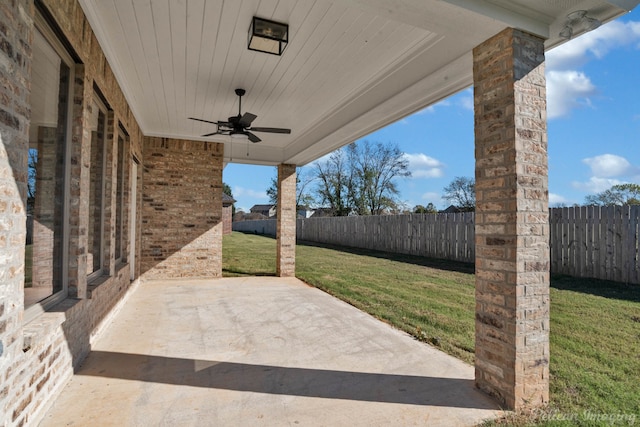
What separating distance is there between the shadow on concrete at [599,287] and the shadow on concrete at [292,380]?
451 centimetres

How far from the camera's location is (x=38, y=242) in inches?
95.5

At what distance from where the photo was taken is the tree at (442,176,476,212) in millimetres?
27938

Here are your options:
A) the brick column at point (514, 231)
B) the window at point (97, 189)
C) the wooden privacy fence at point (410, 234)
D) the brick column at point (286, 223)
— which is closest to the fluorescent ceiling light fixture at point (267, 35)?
the brick column at point (514, 231)

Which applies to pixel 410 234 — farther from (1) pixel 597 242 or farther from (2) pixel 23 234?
(2) pixel 23 234

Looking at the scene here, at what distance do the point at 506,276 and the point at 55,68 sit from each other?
3.65 meters

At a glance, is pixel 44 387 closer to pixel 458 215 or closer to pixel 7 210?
pixel 7 210

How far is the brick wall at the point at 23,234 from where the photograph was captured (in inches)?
67.3

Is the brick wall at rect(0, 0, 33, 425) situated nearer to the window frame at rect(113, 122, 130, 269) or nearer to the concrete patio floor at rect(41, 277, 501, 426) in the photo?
the concrete patio floor at rect(41, 277, 501, 426)

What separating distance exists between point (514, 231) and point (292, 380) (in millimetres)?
2063

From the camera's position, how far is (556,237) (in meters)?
7.68

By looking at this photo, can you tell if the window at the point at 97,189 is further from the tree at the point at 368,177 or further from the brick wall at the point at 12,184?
the tree at the point at 368,177

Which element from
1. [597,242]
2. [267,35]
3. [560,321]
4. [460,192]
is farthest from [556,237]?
[460,192]

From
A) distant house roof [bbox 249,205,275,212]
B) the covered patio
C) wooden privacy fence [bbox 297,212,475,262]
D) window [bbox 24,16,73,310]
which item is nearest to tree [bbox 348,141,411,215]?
wooden privacy fence [bbox 297,212,475,262]

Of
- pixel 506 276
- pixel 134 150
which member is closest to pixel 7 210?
pixel 506 276
